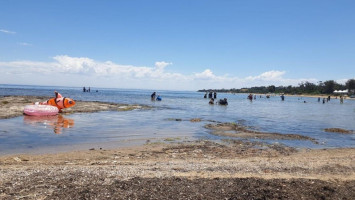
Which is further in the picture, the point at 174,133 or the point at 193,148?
the point at 174,133

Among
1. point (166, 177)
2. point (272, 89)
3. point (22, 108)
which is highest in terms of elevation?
point (272, 89)

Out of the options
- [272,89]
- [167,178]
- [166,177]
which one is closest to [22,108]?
[166,177]

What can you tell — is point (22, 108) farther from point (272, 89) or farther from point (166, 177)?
point (272, 89)

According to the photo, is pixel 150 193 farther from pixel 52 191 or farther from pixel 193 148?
pixel 193 148

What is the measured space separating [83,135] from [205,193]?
11108mm

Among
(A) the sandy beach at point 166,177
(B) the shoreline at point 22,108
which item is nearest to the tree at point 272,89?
(B) the shoreline at point 22,108

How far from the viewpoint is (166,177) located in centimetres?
768

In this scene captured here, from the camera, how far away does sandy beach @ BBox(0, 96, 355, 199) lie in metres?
6.43

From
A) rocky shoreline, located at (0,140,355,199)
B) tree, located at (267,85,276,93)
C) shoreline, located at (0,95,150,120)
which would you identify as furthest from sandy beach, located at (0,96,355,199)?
tree, located at (267,85,276,93)

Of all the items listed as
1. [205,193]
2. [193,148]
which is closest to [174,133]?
[193,148]

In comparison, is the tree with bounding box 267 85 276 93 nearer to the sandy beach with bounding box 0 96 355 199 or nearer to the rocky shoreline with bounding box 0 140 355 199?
the sandy beach with bounding box 0 96 355 199

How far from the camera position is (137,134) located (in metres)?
17.1

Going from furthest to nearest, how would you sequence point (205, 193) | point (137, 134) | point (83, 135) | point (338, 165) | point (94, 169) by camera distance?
point (137, 134)
point (83, 135)
point (338, 165)
point (94, 169)
point (205, 193)

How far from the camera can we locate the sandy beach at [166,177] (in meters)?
6.43
